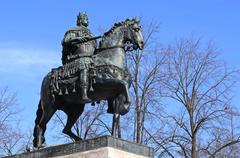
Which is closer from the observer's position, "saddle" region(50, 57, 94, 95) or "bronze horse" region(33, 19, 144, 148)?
"bronze horse" region(33, 19, 144, 148)

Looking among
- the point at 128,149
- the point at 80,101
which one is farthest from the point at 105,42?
the point at 128,149

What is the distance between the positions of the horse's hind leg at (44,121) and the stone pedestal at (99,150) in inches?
33.1

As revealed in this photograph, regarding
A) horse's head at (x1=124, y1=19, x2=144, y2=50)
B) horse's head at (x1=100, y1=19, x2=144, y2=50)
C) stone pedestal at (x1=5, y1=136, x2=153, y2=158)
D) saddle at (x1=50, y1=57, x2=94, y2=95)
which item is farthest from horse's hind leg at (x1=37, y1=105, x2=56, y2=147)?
horse's head at (x1=124, y1=19, x2=144, y2=50)

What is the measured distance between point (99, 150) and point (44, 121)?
2.43 meters

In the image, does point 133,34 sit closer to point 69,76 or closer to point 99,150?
point 69,76

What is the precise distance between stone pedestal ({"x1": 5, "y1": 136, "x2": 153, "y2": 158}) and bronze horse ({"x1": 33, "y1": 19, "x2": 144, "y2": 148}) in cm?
54

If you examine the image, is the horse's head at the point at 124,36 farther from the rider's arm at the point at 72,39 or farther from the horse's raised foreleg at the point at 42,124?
the horse's raised foreleg at the point at 42,124

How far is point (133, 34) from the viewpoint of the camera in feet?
43.8

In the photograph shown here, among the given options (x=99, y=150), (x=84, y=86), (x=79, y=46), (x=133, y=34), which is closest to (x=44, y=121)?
(x=84, y=86)

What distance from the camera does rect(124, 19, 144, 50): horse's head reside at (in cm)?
1328

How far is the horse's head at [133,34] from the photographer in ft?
43.6

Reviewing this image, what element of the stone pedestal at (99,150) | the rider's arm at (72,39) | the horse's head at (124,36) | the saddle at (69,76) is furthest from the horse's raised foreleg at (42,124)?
the horse's head at (124,36)

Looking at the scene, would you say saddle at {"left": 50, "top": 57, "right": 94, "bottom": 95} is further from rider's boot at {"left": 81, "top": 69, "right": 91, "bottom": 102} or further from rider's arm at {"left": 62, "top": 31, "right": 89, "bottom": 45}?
rider's arm at {"left": 62, "top": 31, "right": 89, "bottom": 45}

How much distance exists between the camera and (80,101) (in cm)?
1312
